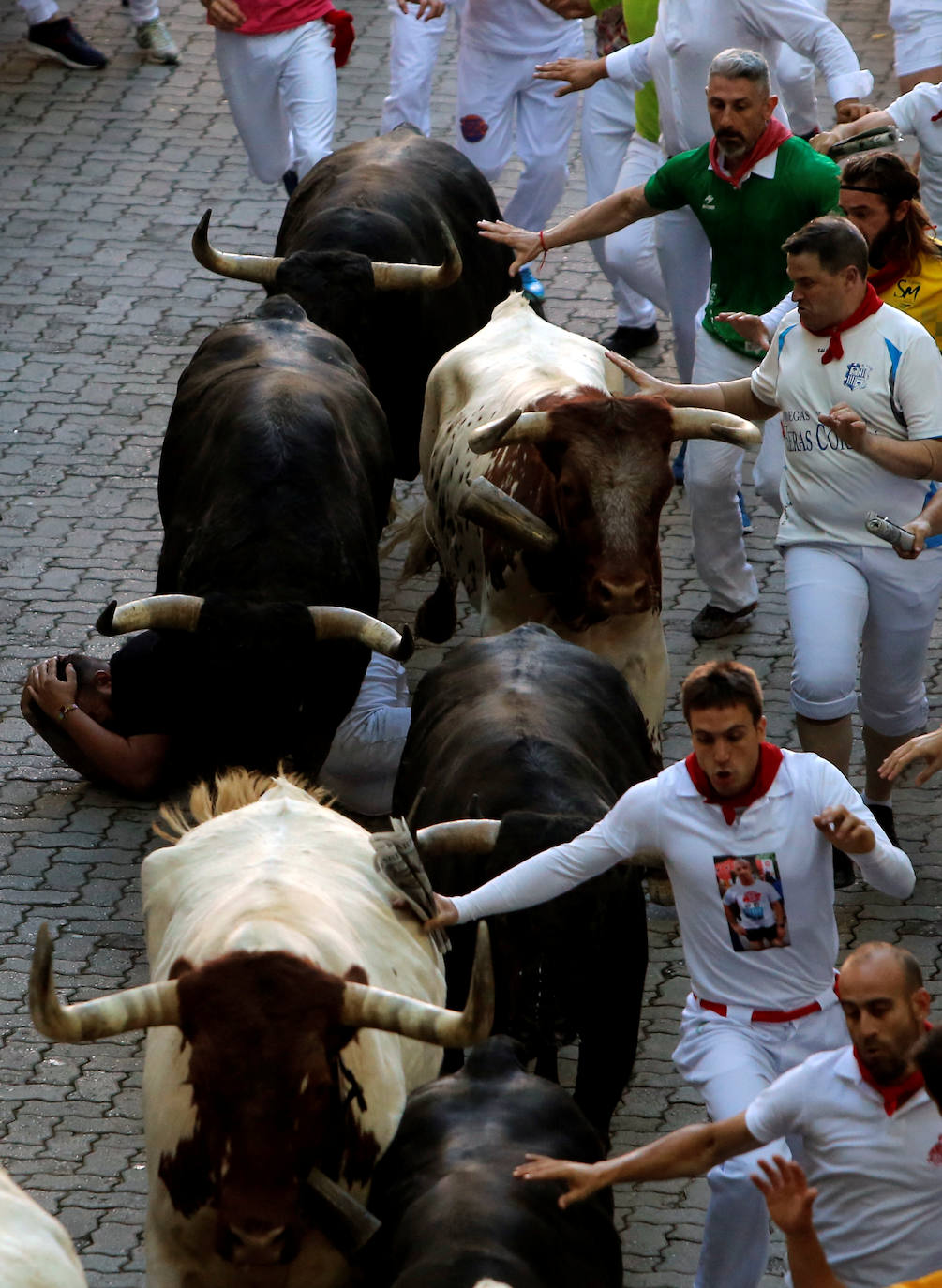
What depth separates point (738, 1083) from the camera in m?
5.16

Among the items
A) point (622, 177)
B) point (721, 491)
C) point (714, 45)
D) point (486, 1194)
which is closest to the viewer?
point (486, 1194)

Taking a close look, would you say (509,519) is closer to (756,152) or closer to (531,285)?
(756,152)

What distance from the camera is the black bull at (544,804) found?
18.7 ft

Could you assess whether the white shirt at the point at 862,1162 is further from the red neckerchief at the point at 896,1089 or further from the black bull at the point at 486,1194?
the black bull at the point at 486,1194

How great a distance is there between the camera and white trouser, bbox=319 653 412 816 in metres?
8.12

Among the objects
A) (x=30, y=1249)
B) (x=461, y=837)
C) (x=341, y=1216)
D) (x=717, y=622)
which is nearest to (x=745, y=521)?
(x=717, y=622)

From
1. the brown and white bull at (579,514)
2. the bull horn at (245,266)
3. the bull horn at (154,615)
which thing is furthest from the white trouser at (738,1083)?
the bull horn at (245,266)

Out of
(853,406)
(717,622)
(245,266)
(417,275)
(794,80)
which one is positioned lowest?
(717,622)

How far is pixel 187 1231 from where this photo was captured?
4812 mm

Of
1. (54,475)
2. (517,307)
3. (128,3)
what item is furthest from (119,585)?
(128,3)

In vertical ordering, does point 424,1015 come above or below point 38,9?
above

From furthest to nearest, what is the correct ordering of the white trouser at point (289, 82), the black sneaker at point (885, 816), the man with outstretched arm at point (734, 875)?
the white trouser at point (289, 82) < the black sneaker at point (885, 816) < the man with outstretched arm at point (734, 875)

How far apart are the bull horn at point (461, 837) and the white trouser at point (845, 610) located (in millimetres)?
1928

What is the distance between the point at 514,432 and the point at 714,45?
118 inches
